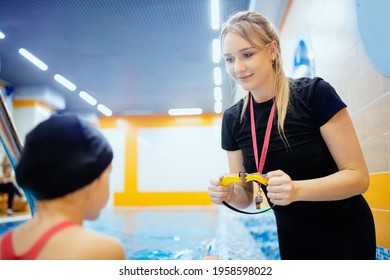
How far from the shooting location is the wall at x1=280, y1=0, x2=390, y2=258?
3.25 ft

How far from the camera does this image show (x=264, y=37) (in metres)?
0.70

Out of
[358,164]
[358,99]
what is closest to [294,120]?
[358,164]

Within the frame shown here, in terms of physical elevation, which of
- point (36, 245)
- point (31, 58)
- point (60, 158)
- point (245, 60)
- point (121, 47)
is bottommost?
point (36, 245)

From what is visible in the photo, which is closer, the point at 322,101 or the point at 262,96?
the point at 322,101

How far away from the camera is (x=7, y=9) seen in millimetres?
950

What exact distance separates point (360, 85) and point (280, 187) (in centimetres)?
79

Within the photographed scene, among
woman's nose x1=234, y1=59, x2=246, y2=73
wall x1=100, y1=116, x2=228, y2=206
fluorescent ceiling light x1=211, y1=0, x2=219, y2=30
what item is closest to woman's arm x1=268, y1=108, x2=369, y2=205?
woman's nose x1=234, y1=59, x2=246, y2=73

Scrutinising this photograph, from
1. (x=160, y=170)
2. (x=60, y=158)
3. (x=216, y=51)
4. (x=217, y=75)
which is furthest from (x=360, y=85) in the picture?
(x=160, y=170)

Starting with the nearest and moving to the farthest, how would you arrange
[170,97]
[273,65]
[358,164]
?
[358,164] → [273,65] → [170,97]

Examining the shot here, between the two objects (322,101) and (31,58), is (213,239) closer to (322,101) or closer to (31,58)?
(31,58)

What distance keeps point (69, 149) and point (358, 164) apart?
21.9 inches

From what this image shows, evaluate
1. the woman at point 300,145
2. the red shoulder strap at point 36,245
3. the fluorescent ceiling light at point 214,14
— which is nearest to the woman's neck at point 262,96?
the woman at point 300,145

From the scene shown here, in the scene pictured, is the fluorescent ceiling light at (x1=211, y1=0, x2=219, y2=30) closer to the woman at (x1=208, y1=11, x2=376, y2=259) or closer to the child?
the woman at (x1=208, y1=11, x2=376, y2=259)

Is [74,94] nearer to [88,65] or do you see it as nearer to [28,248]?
[28,248]
